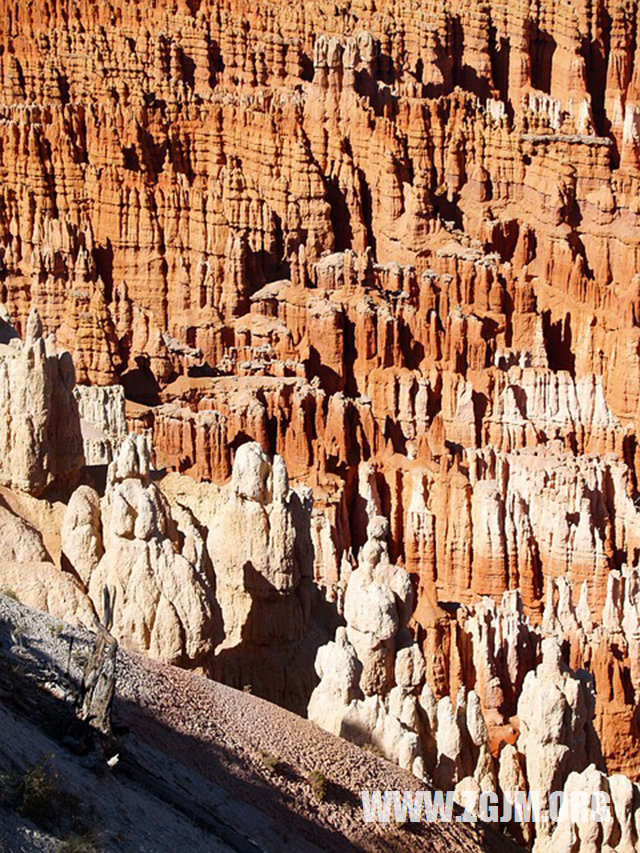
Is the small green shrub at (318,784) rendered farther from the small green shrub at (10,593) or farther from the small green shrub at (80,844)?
the small green shrub at (80,844)

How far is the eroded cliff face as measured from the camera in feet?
70.9

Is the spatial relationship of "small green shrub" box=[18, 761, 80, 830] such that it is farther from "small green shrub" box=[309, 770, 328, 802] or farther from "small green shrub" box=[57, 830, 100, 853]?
"small green shrub" box=[309, 770, 328, 802]

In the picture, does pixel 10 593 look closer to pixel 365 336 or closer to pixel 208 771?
pixel 208 771

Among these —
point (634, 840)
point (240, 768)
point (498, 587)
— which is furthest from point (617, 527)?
point (240, 768)

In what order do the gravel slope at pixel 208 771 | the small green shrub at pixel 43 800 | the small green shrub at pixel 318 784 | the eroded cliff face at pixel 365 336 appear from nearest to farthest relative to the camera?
1. the small green shrub at pixel 43 800
2. the gravel slope at pixel 208 771
3. the small green shrub at pixel 318 784
4. the eroded cliff face at pixel 365 336

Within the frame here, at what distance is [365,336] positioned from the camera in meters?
48.2

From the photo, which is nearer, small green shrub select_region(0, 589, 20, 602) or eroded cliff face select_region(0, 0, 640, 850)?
small green shrub select_region(0, 589, 20, 602)

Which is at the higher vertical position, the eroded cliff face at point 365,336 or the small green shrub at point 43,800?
the small green shrub at point 43,800

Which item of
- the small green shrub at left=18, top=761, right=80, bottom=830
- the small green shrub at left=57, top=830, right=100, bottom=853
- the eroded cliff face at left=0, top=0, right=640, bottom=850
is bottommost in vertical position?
the eroded cliff face at left=0, top=0, right=640, bottom=850

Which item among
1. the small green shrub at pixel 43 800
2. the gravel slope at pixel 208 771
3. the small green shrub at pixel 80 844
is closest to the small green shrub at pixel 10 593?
the gravel slope at pixel 208 771

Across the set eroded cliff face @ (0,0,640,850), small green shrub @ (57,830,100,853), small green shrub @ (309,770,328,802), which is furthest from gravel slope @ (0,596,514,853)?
eroded cliff face @ (0,0,640,850)

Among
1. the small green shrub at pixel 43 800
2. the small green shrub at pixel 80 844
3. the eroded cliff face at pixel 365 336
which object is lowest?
the eroded cliff face at pixel 365 336

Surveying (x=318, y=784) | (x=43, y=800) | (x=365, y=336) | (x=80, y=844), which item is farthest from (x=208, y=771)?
(x=365, y=336)

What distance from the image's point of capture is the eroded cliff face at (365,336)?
21.6m
